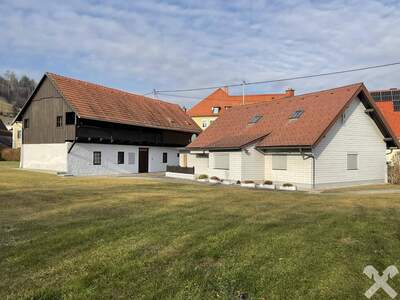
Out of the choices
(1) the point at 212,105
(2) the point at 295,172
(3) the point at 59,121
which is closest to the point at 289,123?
(2) the point at 295,172

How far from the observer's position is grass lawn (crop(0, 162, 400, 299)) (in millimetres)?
5219

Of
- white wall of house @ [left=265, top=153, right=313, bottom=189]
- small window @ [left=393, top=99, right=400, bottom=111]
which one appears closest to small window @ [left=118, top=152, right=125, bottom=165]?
white wall of house @ [left=265, top=153, right=313, bottom=189]

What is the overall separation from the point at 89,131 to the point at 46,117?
5.00 m

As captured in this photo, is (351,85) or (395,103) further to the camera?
(395,103)

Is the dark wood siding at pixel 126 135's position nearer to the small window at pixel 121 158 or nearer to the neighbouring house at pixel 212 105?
the small window at pixel 121 158

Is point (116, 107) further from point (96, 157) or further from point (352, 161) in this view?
point (352, 161)

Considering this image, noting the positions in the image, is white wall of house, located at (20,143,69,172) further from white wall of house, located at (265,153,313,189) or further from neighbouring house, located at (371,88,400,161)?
neighbouring house, located at (371,88,400,161)

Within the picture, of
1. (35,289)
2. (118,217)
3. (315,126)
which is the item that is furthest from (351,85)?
(35,289)

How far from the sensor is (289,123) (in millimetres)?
24766

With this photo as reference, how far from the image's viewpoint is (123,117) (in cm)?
3344

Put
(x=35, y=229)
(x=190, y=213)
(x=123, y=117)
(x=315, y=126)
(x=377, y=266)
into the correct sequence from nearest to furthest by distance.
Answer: (x=377, y=266), (x=35, y=229), (x=190, y=213), (x=315, y=126), (x=123, y=117)

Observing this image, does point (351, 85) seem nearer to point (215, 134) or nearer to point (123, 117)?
point (215, 134)

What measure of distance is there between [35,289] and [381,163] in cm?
2592

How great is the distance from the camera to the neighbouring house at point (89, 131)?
29761 millimetres
